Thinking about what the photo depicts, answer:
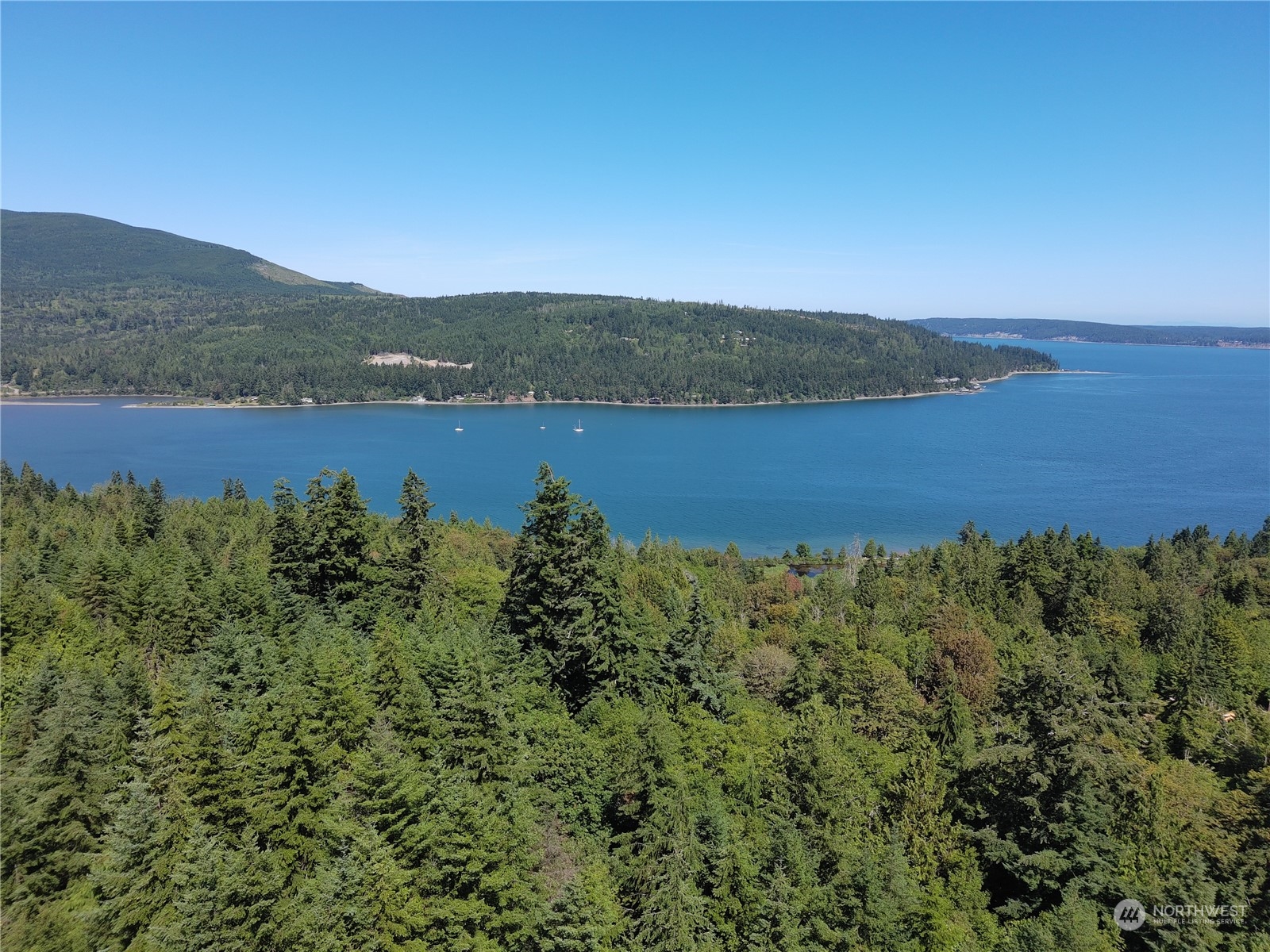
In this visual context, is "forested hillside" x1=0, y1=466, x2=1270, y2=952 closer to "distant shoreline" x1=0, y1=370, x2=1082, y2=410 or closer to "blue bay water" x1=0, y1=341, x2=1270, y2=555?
"blue bay water" x1=0, y1=341, x2=1270, y2=555

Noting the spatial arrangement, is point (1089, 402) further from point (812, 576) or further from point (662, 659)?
point (662, 659)

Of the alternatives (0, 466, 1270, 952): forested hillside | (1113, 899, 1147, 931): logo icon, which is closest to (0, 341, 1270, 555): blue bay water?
(0, 466, 1270, 952): forested hillside

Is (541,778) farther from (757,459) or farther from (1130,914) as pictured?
(757,459)

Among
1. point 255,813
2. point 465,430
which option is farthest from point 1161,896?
point 465,430

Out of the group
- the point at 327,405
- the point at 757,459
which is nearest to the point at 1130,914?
the point at 757,459

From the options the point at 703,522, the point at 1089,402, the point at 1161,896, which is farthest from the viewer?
the point at 1089,402

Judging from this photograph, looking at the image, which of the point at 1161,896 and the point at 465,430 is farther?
the point at 465,430

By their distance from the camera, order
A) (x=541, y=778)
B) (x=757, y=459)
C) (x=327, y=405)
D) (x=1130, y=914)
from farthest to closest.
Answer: (x=327, y=405)
(x=757, y=459)
(x=541, y=778)
(x=1130, y=914)
